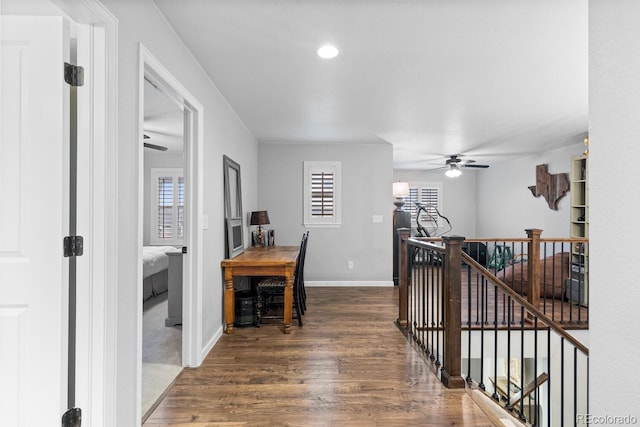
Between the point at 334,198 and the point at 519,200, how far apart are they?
408 cm

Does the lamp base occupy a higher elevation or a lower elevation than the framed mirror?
lower

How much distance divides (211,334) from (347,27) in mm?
2670

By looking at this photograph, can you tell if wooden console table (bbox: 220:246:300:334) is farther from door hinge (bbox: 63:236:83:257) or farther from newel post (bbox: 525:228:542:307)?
newel post (bbox: 525:228:542:307)

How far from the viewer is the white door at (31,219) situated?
4.30ft

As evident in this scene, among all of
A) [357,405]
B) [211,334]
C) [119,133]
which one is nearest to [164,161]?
[211,334]

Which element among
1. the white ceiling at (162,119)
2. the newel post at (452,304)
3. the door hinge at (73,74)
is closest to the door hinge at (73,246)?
the door hinge at (73,74)

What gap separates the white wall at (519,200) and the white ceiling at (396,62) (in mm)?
1543

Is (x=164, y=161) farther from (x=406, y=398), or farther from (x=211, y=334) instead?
(x=406, y=398)

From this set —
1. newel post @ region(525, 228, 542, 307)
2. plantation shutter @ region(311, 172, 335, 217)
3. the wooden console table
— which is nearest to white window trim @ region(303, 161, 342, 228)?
plantation shutter @ region(311, 172, 335, 217)

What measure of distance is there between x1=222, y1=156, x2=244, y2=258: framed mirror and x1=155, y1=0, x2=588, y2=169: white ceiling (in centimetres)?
71

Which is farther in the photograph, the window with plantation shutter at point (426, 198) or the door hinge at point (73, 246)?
the window with plantation shutter at point (426, 198)

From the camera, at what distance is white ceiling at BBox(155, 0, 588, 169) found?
193 centimetres

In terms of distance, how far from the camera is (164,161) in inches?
252

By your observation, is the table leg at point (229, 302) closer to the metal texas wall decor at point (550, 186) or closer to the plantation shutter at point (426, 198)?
the metal texas wall decor at point (550, 186)
